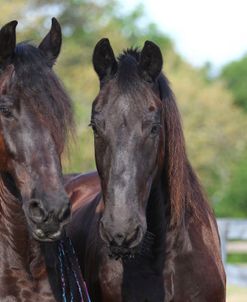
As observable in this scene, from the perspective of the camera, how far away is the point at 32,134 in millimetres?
4918

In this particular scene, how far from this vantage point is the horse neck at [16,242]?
205 inches

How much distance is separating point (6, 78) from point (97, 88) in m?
26.1

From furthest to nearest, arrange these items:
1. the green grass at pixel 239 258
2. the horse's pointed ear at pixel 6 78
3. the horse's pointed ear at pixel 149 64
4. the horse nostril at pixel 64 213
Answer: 1. the green grass at pixel 239 258
2. the horse's pointed ear at pixel 149 64
3. the horse's pointed ear at pixel 6 78
4. the horse nostril at pixel 64 213

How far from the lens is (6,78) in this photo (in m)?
5.06

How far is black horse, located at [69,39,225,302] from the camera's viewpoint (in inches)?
203

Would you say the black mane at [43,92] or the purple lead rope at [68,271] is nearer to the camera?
the black mane at [43,92]

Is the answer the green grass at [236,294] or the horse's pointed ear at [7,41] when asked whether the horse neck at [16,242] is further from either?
the green grass at [236,294]

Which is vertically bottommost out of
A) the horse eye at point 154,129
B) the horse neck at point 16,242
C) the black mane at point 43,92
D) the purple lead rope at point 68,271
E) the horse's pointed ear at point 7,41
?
the purple lead rope at point 68,271

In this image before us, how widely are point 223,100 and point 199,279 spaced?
1381 inches

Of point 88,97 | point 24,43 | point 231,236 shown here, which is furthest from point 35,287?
point 88,97

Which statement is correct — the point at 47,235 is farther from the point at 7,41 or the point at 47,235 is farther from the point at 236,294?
the point at 236,294

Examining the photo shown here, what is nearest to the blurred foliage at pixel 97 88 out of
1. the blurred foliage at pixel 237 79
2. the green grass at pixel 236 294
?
the blurred foliage at pixel 237 79

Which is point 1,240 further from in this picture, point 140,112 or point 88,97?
point 88,97

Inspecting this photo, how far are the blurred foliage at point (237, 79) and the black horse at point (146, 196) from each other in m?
50.4
